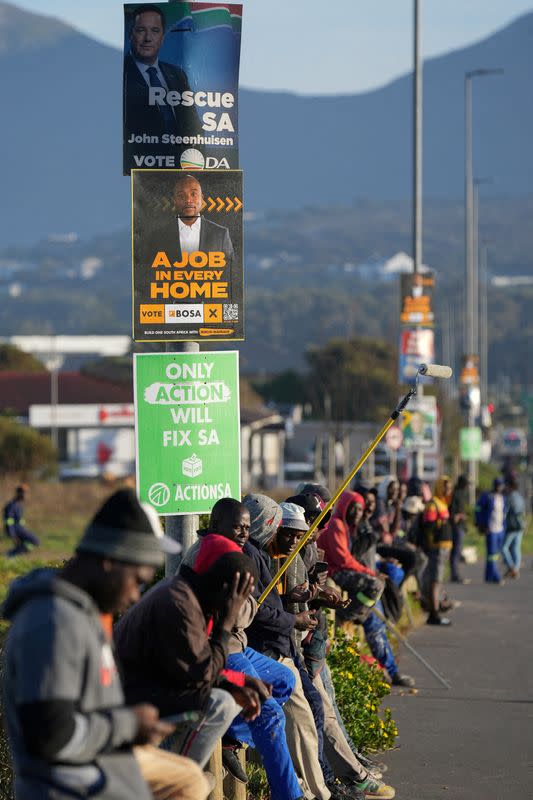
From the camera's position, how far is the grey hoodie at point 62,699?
4.38 metres

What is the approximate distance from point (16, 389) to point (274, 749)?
82023mm

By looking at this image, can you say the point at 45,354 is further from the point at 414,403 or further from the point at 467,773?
the point at 467,773

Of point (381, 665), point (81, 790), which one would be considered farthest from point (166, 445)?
point (381, 665)

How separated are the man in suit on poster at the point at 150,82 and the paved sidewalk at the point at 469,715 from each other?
3.96 m

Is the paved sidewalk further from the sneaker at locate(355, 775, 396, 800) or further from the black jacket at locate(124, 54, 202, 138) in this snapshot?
the black jacket at locate(124, 54, 202, 138)

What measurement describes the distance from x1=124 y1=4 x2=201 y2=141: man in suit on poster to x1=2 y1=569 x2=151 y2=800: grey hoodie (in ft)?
14.7

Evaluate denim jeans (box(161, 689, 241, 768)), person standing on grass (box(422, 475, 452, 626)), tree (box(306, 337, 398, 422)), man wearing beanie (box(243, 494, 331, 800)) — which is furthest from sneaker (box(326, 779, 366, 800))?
tree (box(306, 337, 398, 422))

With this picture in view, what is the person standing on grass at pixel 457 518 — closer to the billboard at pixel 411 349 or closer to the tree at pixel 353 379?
the billboard at pixel 411 349

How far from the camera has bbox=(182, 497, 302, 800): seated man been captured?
7219mm

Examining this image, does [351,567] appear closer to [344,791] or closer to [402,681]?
[402,681]

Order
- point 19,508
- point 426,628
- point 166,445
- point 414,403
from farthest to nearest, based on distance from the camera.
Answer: point 19,508 → point 414,403 → point 426,628 → point 166,445

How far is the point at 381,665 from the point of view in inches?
494

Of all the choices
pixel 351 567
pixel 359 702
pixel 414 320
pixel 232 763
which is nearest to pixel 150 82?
pixel 232 763

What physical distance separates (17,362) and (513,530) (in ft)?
271
